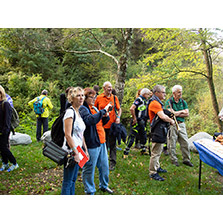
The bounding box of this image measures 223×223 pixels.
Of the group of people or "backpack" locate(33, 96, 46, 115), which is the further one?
"backpack" locate(33, 96, 46, 115)

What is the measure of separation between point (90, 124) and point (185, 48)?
218 inches

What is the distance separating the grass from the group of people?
0.24 meters

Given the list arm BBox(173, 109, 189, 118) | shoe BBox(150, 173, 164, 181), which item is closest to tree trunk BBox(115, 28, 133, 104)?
arm BBox(173, 109, 189, 118)

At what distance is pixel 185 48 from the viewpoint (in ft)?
22.1

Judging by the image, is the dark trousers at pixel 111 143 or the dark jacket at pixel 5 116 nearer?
the dark jacket at pixel 5 116

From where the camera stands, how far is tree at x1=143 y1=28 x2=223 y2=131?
20.5 feet

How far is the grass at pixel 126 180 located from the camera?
359 cm

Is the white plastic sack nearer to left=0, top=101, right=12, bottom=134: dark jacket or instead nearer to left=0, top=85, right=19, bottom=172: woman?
left=0, top=85, right=19, bottom=172: woman

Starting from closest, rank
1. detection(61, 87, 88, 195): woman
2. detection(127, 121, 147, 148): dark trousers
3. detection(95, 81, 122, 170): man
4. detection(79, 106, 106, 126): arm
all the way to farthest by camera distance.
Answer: detection(61, 87, 88, 195): woman < detection(79, 106, 106, 126): arm < detection(95, 81, 122, 170): man < detection(127, 121, 147, 148): dark trousers

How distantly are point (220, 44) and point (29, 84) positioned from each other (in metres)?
10.3

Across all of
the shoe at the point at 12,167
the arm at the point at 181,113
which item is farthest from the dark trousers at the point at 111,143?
the shoe at the point at 12,167

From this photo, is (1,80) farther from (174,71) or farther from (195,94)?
(195,94)

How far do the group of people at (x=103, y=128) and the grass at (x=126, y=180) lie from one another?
0.24 metres

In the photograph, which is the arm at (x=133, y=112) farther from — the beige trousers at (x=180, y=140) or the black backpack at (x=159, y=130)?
the black backpack at (x=159, y=130)
